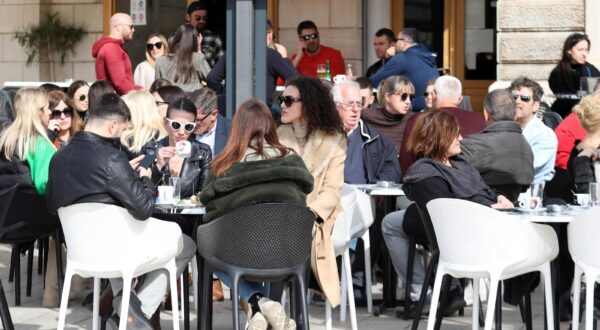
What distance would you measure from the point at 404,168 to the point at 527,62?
3762 millimetres

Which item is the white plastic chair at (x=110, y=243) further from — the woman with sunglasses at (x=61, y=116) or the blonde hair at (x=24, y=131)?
the woman with sunglasses at (x=61, y=116)

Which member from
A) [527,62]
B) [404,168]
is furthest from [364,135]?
[527,62]

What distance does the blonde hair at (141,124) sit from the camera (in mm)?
8000

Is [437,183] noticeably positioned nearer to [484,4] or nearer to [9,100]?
[9,100]

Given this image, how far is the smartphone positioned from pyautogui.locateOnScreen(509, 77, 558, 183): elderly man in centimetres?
278

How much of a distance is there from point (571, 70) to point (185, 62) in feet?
11.1

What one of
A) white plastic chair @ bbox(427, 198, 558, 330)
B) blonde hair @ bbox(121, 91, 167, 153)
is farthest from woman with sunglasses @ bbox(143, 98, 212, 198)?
white plastic chair @ bbox(427, 198, 558, 330)

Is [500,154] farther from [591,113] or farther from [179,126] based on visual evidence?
[179,126]

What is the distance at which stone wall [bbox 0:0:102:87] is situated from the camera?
15055mm

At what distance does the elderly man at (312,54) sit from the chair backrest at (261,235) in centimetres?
680

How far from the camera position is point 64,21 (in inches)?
595

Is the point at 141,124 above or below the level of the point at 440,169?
above

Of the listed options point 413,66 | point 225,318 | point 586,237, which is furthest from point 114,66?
point 586,237

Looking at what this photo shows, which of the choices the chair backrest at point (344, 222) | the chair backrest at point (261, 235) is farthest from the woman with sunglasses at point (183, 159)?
the chair backrest at point (261, 235)
